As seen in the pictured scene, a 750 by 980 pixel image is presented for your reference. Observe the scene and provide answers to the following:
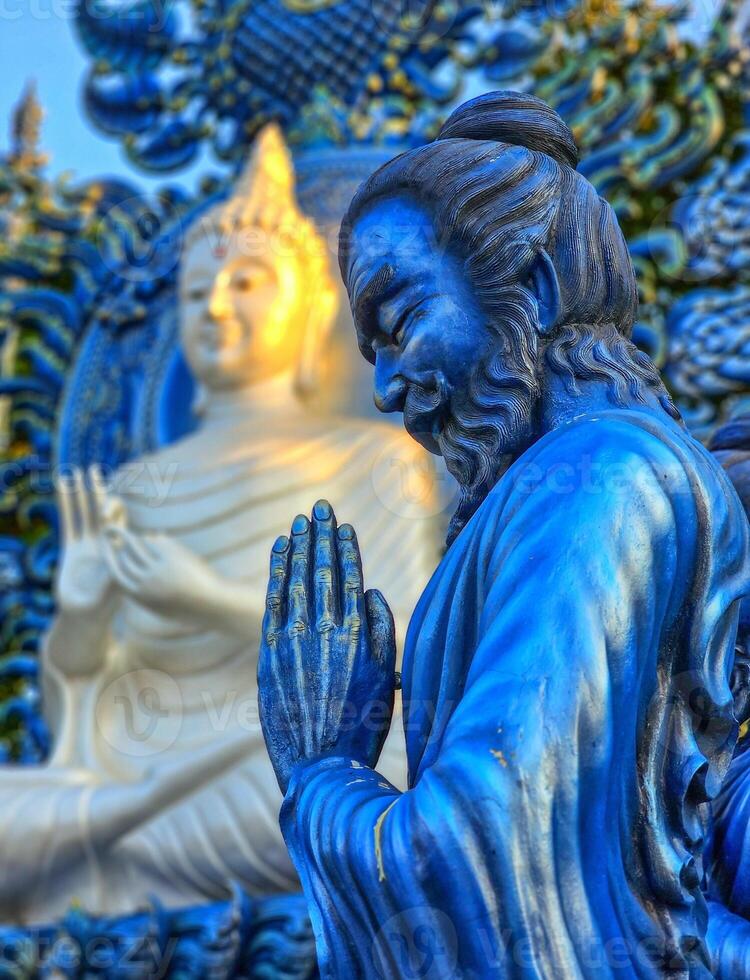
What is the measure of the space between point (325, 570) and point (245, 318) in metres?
2.31

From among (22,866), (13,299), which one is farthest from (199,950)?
(13,299)

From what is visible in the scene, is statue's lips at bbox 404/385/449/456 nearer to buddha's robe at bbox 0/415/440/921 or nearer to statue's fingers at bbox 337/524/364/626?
statue's fingers at bbox 337/524/364/626

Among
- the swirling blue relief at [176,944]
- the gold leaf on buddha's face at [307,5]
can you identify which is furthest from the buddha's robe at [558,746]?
the gold leaf on buddha's face at [307,5]

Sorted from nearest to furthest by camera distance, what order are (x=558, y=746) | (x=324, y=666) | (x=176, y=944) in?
(x=558, y=746) < (x=324, y=666) < (x=176, y=944)

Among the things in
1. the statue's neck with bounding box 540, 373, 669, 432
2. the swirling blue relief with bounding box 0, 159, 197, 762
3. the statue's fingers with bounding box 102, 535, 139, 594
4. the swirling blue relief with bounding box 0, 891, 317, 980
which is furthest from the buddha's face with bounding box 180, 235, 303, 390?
the statue's neck with bounding box 540, 373, 669, 432

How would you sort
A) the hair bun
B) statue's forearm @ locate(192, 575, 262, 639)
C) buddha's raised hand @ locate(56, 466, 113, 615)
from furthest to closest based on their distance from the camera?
1. buddha's raised hand @ locate(56, 466, 113, 615)
2. statue's forearm @ locate(192, 575, 262, 639)
3. the hair bun

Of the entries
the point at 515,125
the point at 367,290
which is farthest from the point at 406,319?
the point at 515,125

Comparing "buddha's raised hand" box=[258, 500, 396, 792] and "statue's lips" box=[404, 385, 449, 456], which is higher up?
"statue's lips" box=[404, 385, 449, 456]

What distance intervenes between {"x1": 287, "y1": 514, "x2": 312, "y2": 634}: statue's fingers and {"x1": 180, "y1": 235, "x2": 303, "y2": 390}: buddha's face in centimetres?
225

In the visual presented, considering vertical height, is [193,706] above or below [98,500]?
below

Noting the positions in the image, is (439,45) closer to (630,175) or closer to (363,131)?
(363,131)

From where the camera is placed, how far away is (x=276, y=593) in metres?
1.09

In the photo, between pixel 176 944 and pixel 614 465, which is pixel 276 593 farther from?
pixel 176 944

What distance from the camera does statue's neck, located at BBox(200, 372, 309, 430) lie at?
335 cm
